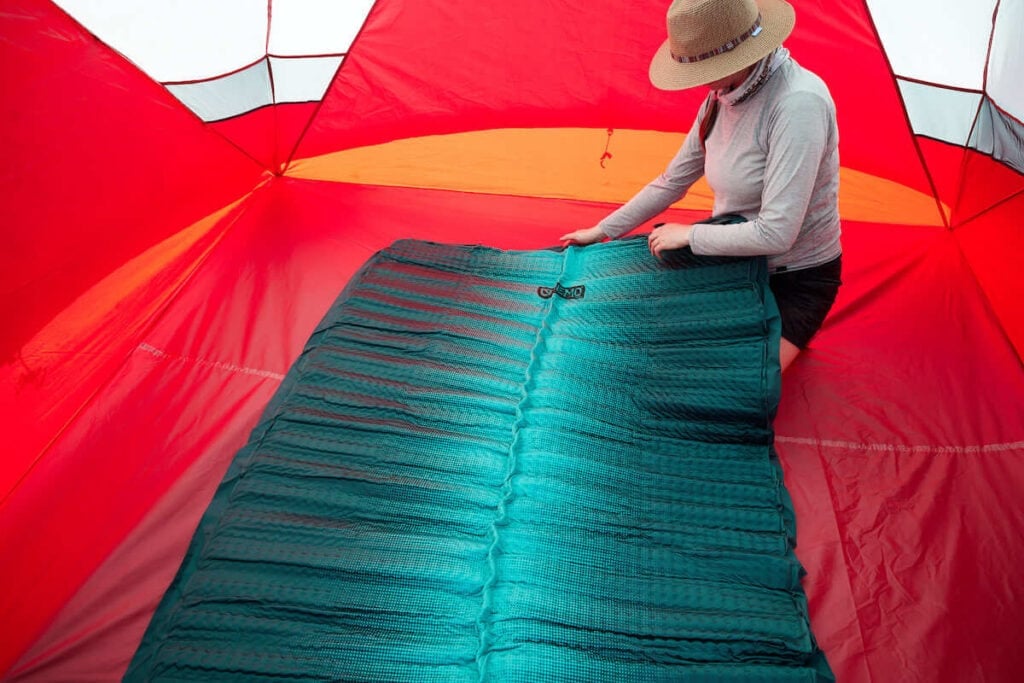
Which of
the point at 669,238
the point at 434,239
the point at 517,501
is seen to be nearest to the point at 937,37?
the point at 669,238

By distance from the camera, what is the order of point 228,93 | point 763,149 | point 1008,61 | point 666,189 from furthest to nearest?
point 228,93 < point 1008,61 < point 666,189 < point 763,149

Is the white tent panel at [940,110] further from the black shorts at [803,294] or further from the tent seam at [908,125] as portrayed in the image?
the black shorts at [803,294]

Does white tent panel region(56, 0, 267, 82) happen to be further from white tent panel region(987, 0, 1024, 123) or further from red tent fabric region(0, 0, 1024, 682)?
white tent panel region(987, 0, 1024, 123)

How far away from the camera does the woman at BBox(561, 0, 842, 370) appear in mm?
1326

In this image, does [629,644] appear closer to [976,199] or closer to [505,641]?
[505,641]

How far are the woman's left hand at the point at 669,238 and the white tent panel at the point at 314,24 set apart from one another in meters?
1.15

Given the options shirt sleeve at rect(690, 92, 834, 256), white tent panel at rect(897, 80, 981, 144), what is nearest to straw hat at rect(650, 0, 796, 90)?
shirt sleeve at rect(690, 92, 834, 256)

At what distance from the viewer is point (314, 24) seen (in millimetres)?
2176

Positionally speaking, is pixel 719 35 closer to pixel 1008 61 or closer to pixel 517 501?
pixel 517 501

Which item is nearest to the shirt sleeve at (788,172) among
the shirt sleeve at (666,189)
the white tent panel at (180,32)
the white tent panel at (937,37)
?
the shirt sleeve at (666,189)

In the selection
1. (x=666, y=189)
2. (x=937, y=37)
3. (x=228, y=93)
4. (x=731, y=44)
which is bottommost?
(x=666, y=189)

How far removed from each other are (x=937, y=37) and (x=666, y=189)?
0.90 m

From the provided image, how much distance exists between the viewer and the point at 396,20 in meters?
2.21

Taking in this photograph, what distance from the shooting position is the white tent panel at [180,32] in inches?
69.4
